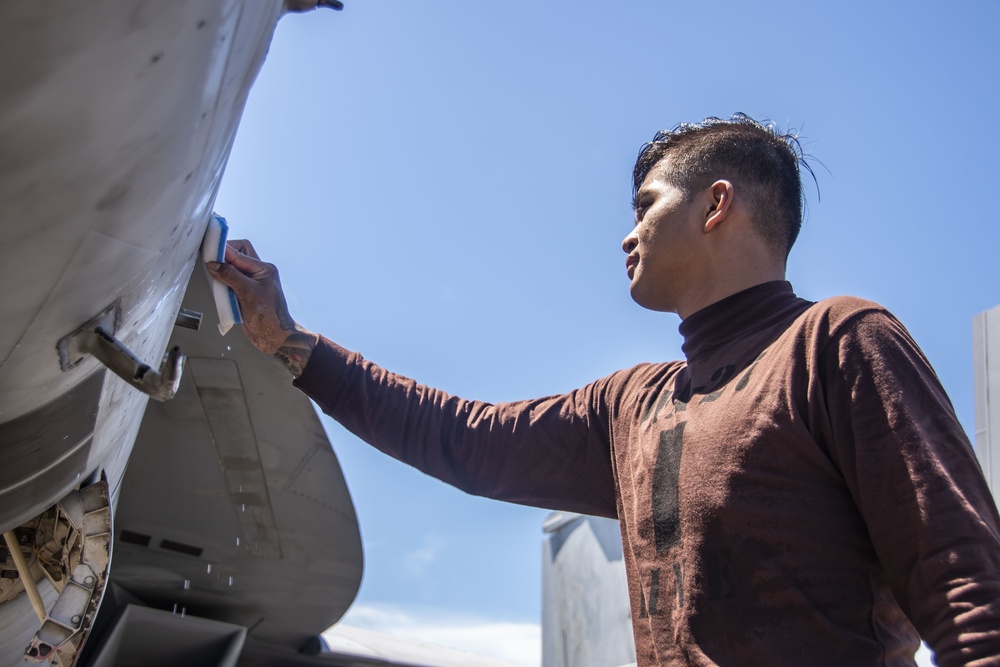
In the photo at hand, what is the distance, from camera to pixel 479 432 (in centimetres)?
221

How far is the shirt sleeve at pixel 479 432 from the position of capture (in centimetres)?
215

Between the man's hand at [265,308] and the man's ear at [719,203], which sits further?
the man's hand at [265,308]

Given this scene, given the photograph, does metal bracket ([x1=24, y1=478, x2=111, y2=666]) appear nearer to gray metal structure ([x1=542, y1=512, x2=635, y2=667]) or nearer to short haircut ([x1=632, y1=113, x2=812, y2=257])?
short haircut ([x1=632, y1=113, x2=812, y2=257])

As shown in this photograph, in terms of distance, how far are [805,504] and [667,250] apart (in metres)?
0.73

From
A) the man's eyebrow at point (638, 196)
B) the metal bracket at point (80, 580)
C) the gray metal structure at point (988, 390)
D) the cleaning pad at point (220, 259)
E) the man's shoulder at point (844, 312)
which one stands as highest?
the gray metal structure at point (988, 390)

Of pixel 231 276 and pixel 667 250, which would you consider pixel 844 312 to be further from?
pixel 231 276

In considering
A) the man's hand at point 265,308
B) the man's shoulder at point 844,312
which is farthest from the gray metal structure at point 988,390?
the man's hand at point 265,308

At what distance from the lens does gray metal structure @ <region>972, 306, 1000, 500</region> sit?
4.35m

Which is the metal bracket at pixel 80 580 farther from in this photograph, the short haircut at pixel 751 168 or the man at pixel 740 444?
the short haircut at pixel 751 168

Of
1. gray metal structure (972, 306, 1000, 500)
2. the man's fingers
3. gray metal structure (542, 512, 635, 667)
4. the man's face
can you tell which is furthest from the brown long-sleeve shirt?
gray metal structure (542, 512, 635, 667)

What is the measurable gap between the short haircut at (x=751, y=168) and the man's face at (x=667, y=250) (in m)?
0.05

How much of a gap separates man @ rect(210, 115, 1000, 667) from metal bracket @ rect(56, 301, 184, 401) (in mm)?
677

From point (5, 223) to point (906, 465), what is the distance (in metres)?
1.29

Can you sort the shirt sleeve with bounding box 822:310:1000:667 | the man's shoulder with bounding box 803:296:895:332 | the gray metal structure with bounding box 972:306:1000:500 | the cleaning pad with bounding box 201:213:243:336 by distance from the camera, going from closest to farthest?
the shirt sleeve with bounding box 822:310:1000:667 < the man's shoulder with bounding box 803:296:895:332 < the cleaning pad with bounding box 201:213:243:336 < the gray metal structure with bounding box 972:306:1000:500
